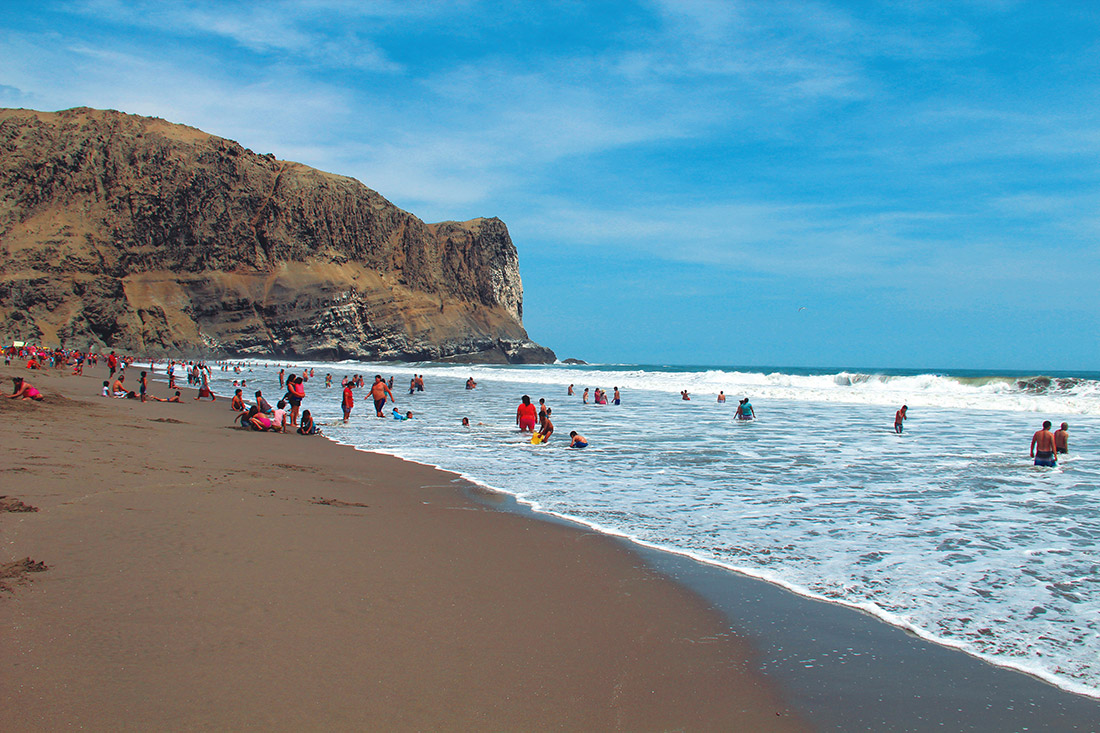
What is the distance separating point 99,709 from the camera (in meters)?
2.68

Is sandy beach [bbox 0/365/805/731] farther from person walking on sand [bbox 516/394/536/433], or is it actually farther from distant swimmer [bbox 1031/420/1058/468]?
distant swimmer [bbox 1031/420/1058/468]

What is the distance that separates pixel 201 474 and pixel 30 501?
2510mm

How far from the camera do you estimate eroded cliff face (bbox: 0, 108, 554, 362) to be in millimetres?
82688

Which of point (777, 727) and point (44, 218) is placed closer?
point (777, 727)

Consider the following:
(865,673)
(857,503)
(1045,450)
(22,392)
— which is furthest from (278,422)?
(1045,450)

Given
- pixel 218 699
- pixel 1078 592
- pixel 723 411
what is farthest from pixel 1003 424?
pixel 218 699

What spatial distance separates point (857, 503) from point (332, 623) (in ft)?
22.0

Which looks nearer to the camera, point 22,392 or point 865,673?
point 865,673

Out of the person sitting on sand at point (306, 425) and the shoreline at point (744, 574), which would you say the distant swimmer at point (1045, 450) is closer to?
the shoreline at point (744, 574)

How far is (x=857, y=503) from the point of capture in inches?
326

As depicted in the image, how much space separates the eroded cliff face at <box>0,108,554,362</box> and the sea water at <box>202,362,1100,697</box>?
79.8 metres

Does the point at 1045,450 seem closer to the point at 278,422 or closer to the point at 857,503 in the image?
the point at 857,503

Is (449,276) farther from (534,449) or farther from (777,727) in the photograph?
(777,727)

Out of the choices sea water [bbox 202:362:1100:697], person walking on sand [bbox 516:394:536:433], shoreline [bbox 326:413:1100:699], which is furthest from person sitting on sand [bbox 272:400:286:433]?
shoreline [bbox 326:413:1100:699]
